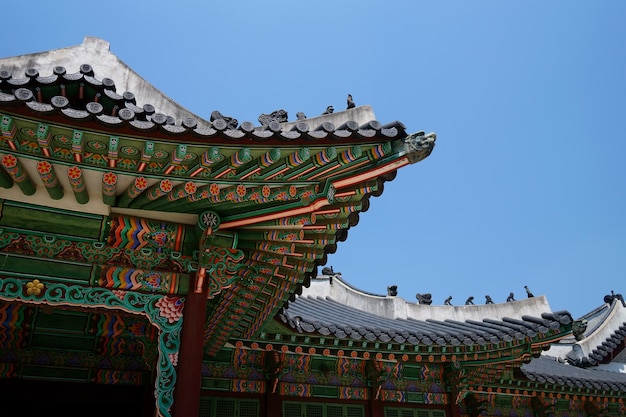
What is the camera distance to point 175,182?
187 inches

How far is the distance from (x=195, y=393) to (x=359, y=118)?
133 inches

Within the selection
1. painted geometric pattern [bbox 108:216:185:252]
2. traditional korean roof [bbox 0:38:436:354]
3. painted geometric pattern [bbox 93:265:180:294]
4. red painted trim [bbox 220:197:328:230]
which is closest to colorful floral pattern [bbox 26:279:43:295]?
traditional korean roof [bbox 0:38:436:354]

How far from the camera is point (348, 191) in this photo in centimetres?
519

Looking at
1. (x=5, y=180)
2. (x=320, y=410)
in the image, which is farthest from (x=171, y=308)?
(x=320, y=410)

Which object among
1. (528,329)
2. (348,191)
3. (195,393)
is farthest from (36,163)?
(528,329)

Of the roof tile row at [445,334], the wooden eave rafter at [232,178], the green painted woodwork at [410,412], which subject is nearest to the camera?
the wooden eave rafter at [232,178]

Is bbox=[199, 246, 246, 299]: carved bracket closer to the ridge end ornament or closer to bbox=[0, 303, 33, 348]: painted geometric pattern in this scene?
the ridge end ornament

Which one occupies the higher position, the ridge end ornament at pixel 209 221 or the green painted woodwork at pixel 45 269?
the ridge end ornament at pixel 209 221

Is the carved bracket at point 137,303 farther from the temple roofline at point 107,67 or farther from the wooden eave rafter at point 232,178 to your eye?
the temple roofline at point 107,67

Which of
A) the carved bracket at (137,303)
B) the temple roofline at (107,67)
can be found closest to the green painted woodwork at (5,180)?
the carved bracket at (137,303)

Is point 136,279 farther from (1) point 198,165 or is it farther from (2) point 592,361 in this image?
(2) point 592,361

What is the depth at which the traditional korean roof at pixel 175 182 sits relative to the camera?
423 centimetres

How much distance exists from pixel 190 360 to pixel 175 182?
1702 millimetres

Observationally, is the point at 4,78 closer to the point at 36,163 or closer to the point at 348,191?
the point at 36,163
